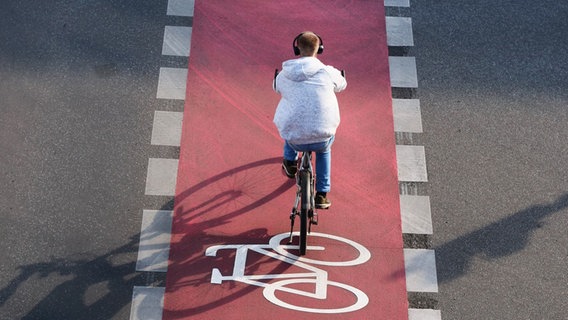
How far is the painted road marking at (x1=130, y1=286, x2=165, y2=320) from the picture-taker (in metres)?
5.96

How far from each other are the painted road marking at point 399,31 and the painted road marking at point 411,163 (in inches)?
61.8

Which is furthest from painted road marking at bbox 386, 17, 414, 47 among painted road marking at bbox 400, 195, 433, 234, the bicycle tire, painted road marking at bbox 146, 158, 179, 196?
painted road marking at bbox 146, 158, 179, 196

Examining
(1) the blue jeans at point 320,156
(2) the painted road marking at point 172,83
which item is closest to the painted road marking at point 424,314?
(1) the blue jeans at point 320,156

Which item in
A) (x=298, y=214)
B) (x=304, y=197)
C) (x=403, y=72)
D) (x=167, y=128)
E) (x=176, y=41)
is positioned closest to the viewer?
(x=304, y=197)

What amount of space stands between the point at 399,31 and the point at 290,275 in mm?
3707

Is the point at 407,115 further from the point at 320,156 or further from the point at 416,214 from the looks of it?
the point at 320,156

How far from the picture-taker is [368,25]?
779cm

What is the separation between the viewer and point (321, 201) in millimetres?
6078

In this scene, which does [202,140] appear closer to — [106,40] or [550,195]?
[106,40]

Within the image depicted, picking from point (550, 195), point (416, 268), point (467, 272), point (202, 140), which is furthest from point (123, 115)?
point (550, 195)

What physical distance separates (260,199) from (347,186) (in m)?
1.04

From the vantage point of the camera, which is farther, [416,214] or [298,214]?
[416,214]

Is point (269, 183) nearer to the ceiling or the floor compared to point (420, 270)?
nearer to the ceiling

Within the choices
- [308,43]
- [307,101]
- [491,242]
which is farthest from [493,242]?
[308,43]
